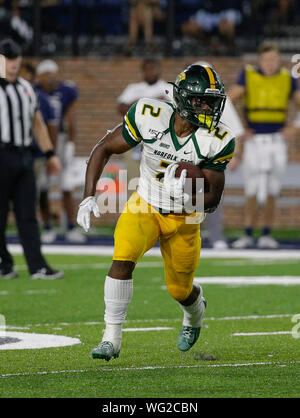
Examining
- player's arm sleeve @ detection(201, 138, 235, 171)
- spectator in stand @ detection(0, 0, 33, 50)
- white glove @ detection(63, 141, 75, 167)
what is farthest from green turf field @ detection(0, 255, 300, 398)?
spectator in stand @ detection(0, 0, 33, 50)

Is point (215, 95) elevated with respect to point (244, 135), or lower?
elevated

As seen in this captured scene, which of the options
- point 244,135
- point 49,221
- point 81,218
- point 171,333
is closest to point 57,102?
point 49,221

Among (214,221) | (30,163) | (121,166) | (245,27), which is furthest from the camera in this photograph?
(245,27)

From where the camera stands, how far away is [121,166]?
15.4 m

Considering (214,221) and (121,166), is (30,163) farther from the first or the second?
(121,166)

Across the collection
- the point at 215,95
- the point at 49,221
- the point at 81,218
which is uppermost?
the point at 215,95

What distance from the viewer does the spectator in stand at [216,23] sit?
16.4 metres

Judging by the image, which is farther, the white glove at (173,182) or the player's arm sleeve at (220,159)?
the player's arm sleeve at (220,159)

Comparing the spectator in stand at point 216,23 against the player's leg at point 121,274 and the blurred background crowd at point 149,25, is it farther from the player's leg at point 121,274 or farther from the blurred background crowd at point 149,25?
the player's leg at point 121,274

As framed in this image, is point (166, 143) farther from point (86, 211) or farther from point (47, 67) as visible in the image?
point (47, 67)

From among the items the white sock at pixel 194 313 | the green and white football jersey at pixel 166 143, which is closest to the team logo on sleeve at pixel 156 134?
the green and white football jersey at pixel 166 143

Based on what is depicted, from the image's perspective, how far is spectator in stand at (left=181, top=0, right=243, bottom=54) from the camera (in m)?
16.4

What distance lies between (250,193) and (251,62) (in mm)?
3998

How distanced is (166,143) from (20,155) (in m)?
3.64
